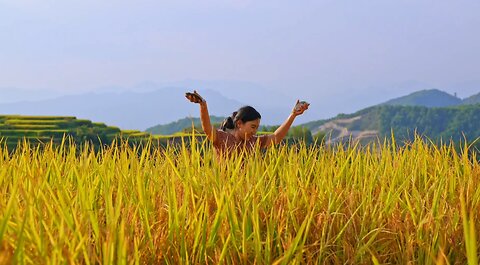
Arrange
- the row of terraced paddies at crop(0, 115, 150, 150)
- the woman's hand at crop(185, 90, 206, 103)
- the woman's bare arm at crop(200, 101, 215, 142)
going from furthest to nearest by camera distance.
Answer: the row of terraced paddies at crop(0, 115, 150, 150), the woman's bare arm at crop(200, 101, 215, 142), the woman's hand at crop(185, 90, 206, 103)

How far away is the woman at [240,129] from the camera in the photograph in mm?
5262

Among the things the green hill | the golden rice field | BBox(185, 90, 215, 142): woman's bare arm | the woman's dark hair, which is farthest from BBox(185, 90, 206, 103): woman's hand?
the green hill

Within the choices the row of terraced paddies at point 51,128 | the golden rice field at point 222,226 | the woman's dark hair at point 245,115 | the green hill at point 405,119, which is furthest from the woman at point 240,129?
the green hill at point 405,119

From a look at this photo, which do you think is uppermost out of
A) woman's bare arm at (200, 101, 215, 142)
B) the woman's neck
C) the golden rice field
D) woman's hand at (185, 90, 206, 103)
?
woman's hand at (185, 90, 206, 103)

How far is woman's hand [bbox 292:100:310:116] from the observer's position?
18.8 ft

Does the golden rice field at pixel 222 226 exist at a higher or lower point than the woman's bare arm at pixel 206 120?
lower

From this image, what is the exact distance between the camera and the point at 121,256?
1.90m

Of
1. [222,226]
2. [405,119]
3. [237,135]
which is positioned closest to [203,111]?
[237,135]

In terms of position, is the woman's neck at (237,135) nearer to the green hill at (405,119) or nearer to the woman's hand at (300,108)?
the woman's hand at (300,108)

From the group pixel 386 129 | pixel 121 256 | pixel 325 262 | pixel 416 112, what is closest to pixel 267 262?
pixel 325 262

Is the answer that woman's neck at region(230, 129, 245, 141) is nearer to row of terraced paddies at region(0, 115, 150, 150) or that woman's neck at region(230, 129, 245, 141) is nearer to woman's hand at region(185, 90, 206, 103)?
woman's hand at region(185, 90, 206, 103)

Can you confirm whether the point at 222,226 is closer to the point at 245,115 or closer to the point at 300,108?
the point at 245,115

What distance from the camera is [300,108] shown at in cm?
576

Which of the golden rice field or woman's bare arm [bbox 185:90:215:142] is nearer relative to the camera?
the golden rice field
